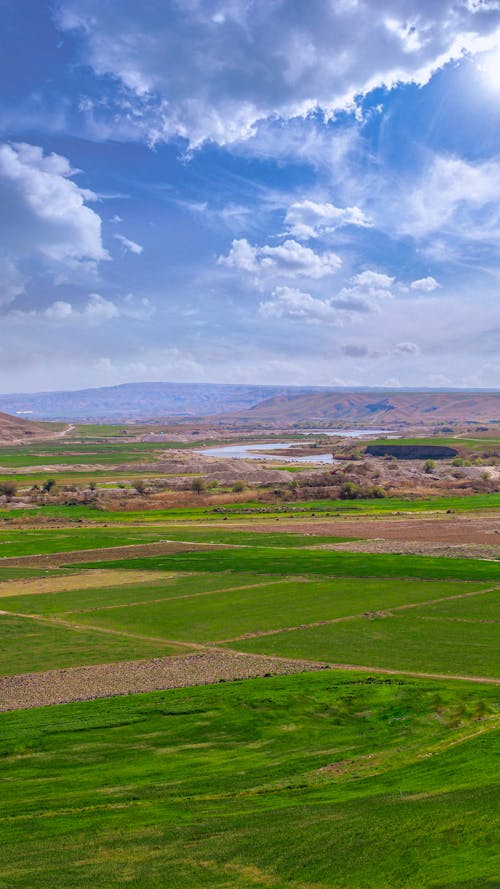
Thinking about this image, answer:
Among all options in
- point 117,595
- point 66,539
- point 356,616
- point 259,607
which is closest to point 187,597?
point 117,595

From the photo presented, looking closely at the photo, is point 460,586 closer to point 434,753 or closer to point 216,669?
point 216,669

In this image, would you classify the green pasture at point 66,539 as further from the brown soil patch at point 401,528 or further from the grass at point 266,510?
the brown soil patch at point 401,528

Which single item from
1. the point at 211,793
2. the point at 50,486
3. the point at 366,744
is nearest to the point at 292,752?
the point at 366,744

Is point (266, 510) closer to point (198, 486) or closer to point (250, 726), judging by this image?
point (198, 486)

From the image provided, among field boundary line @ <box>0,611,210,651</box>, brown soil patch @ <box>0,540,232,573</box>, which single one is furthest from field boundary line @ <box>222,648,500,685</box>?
brown soil patch @ <box>0,540,232,573</box>

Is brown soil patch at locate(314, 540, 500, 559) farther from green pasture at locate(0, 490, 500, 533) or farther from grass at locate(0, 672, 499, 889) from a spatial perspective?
grass at locate(0, 672, 499, 889)

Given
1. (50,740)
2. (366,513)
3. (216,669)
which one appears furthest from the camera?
(366,513)

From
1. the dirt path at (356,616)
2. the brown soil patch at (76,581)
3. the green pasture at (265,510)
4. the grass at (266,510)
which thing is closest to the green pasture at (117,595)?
the brown soil patch at (76,581)
